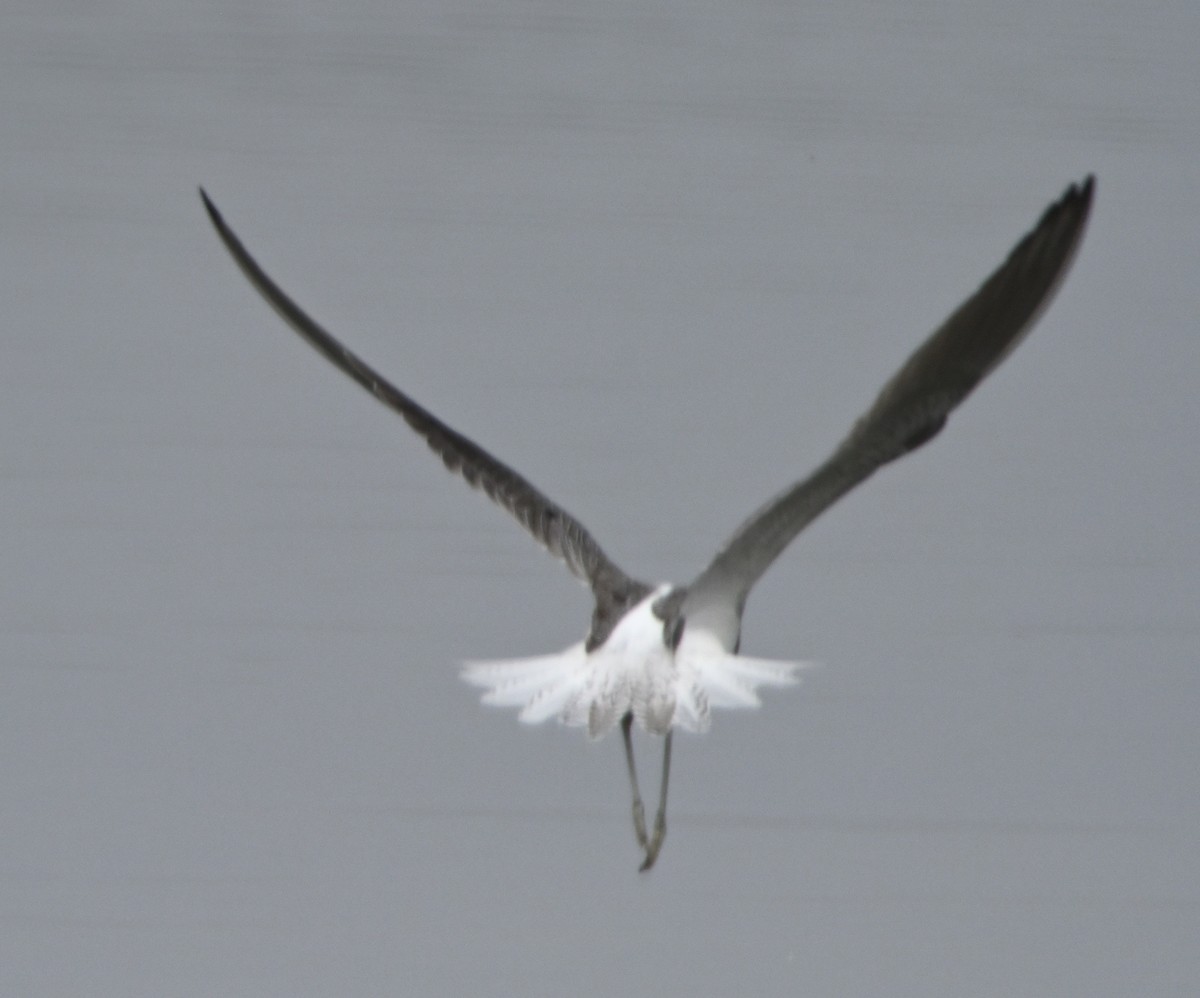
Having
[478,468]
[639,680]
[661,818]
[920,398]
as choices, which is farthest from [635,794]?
[920,398]

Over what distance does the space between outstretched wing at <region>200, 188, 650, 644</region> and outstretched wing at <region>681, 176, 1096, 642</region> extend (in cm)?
38

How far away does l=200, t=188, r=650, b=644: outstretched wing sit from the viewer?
6.09m

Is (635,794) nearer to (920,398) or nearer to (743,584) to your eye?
(743,584)

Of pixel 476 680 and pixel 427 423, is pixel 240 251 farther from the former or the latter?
pixel 476 680

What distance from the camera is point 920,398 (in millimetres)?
5711

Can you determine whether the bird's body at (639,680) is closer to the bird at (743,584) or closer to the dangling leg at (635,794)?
the bird at (743,584)

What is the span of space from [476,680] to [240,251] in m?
1.13

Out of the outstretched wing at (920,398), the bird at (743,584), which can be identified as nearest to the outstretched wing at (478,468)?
the bird at (743,584)

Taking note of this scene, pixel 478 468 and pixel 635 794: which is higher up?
pixel 478 468

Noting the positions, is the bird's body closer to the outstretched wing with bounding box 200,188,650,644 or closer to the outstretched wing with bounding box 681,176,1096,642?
the outstretched wing with bounding box 681,176,1096,642

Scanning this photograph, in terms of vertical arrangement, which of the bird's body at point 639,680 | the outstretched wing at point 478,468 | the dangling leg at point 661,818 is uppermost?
A: the outstretched wing at point 478,468

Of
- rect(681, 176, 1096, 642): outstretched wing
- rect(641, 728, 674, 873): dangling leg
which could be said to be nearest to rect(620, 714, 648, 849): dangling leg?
rect(641, 728, 674, 873): dangling leg

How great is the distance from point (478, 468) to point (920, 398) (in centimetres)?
103

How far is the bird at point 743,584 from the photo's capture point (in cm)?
551
